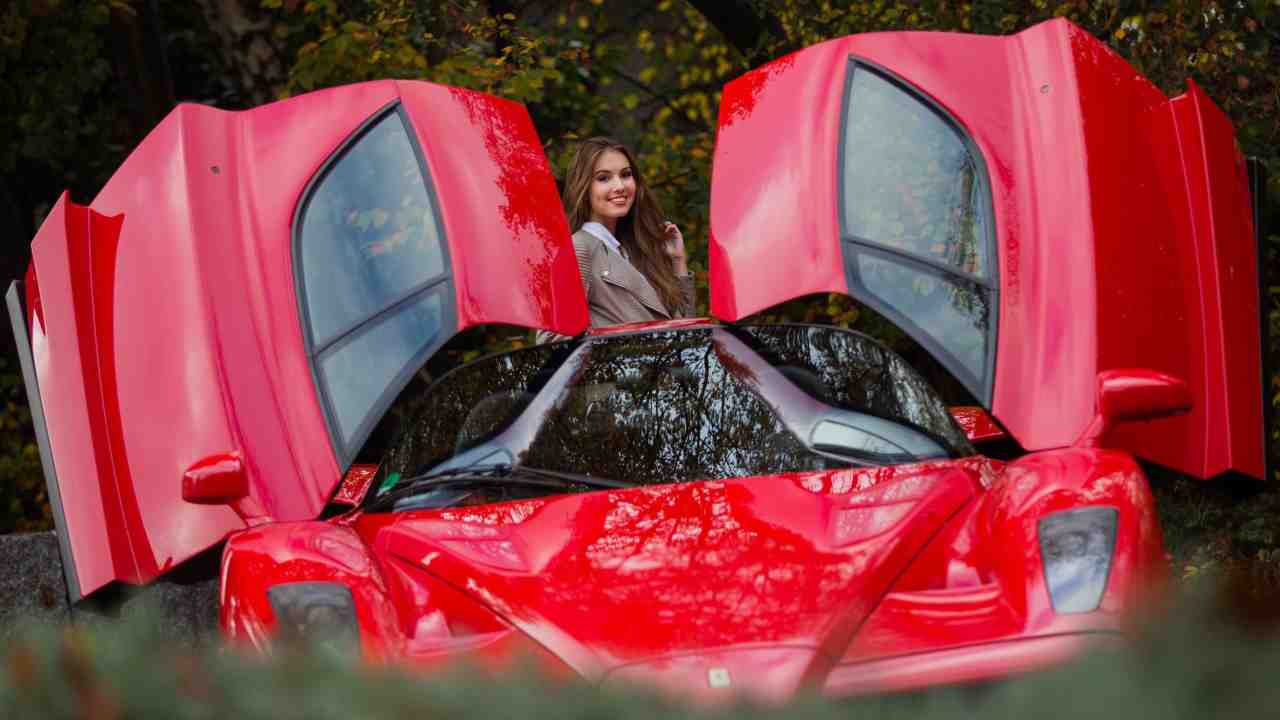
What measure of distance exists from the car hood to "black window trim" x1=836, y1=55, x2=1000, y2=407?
0.32m

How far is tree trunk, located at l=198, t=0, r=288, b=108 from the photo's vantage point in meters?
9.21

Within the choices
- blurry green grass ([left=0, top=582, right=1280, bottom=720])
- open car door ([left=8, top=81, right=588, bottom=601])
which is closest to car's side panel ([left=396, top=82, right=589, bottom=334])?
open car door ([left=8, top=81, right=588, bottom=601])

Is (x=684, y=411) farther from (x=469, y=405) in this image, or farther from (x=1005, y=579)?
(x=1005, y=579)

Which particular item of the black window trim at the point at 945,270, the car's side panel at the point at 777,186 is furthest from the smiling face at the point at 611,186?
the black window trim at the point at 945,270

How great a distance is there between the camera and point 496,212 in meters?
4.30

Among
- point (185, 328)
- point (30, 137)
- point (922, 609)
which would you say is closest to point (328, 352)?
point (185, 328)

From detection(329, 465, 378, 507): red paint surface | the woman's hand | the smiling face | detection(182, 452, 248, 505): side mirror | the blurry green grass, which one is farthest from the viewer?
the woman's hand

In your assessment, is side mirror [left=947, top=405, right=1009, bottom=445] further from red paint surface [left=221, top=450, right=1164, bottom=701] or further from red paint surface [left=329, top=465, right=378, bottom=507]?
red paint surface [left=329, top=465, right=378, bottom=507]

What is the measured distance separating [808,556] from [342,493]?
6.19ft

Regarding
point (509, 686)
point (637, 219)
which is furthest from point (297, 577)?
point (637, 219)

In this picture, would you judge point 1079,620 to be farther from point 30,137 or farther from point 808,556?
point 30,137

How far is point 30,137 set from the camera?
9.87 metres

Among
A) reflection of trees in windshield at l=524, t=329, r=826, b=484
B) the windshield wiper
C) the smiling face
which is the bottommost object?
the windshield wiper

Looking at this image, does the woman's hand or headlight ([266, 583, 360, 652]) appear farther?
the woman's hand
